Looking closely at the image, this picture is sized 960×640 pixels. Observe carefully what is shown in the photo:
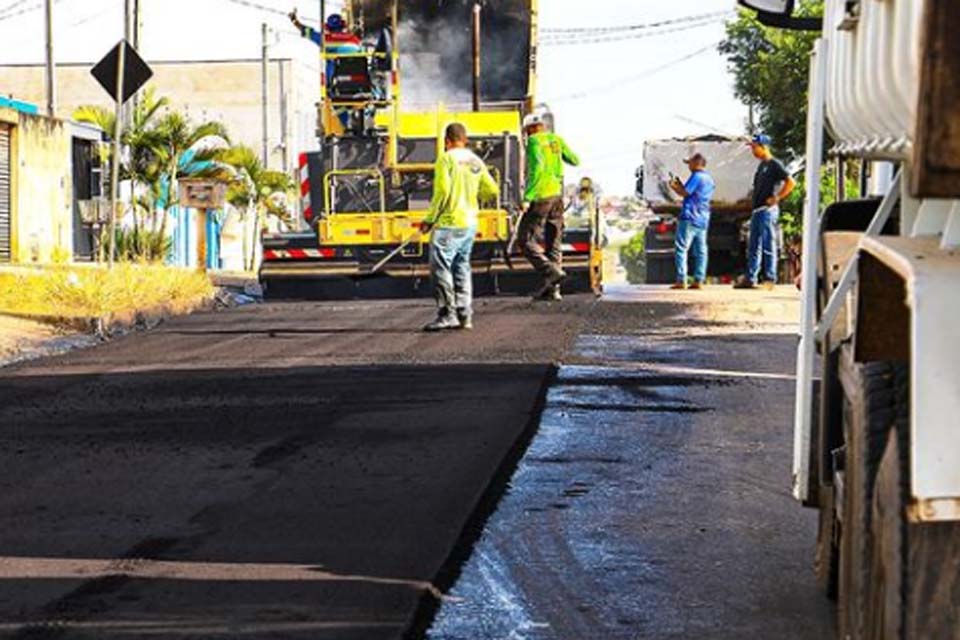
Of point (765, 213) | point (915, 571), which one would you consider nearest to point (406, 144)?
point (765, 213)

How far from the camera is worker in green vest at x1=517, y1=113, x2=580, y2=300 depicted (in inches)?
802

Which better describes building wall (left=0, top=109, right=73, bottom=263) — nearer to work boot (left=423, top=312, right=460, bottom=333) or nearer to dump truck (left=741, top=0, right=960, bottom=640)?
work boot (left=423, top=312, right=460, bottom=333)

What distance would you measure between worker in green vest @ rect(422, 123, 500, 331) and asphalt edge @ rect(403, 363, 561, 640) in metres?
5.79

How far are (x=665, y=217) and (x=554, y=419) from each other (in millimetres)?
23768

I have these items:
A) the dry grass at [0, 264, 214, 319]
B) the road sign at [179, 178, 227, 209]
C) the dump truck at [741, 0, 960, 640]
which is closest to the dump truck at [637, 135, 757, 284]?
the road sign at [179, 178, 227, 209]

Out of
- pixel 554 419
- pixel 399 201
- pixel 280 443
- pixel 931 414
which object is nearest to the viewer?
pixel 931 414

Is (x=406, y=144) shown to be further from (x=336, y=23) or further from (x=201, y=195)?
(x=201, y=195)

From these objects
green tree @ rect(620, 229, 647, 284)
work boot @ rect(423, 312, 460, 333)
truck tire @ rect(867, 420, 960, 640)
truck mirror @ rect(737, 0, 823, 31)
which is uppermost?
truck mirror @ rect(737, 0, 823, 31)

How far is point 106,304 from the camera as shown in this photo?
17.9 meters

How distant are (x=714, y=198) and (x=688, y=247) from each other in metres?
8.40

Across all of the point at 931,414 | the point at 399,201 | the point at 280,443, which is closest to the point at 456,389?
the point at 280,443

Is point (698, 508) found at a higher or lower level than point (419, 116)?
lower

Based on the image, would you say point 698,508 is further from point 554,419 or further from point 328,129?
point 328,129

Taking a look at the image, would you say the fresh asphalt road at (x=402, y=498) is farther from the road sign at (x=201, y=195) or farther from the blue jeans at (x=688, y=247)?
the road sign at (x=201, y=195)
